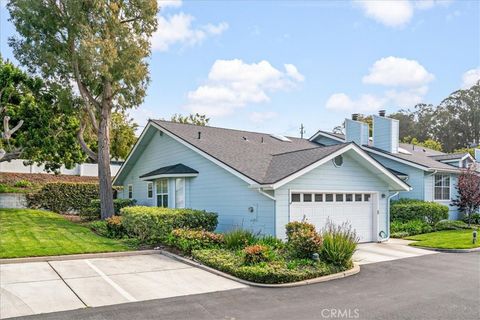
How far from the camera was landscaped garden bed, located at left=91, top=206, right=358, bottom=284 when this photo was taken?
31.6 feet

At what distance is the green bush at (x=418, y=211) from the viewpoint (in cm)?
2006

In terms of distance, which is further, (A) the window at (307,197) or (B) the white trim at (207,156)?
(A) the window at (307,197)

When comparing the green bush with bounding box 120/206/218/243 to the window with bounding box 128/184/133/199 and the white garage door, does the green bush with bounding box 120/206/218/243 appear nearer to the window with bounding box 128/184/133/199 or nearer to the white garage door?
the white garage door

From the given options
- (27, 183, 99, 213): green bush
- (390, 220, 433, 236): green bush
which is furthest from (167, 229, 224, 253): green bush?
(27, 183, 99, 213): green bush

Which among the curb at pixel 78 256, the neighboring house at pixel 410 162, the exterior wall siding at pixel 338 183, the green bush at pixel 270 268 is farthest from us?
the neighboring house at pixel 410 162

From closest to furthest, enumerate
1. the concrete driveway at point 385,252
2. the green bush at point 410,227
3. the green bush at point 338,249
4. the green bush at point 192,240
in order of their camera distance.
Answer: the green bush at point 338,249
the green bush at point 192,240
the concrete driveway at point 385,252
the green bush at point 410,227

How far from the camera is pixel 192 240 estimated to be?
12.2m

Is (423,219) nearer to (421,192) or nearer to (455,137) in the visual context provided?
(421,192)

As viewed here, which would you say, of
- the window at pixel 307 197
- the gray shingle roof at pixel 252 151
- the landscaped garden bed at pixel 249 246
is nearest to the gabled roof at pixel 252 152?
the gray shingle roof at pixel 252 151

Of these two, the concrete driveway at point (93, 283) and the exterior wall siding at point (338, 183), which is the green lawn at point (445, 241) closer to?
the exterior wall siding at point (338, 183)

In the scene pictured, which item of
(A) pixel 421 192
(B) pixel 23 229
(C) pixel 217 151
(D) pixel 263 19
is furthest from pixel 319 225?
(B) pixel 23 229
